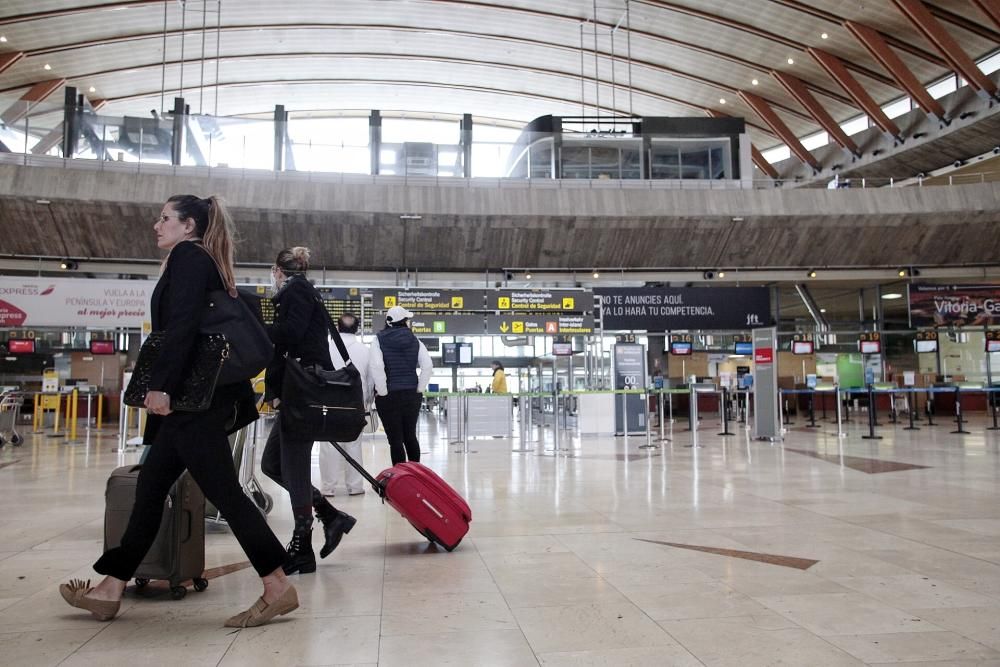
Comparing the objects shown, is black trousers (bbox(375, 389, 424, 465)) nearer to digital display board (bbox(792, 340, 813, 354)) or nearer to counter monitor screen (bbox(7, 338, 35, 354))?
digital display board (bbox(792, 340, 813, 354))

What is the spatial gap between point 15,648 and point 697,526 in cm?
388

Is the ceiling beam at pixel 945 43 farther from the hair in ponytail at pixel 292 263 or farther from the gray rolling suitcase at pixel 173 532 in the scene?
the gray rolling suitcase at pixel 173 532

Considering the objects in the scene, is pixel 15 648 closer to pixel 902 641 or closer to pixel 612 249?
pixel 902 641

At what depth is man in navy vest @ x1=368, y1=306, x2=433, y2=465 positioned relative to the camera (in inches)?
234

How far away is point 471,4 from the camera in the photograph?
2836 centimetres

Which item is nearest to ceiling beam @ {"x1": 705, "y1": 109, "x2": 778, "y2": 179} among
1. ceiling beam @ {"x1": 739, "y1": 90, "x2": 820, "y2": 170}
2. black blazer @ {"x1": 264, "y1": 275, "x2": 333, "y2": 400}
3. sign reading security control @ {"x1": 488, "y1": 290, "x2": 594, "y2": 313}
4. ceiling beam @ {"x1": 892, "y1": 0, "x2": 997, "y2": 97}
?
ceiling beam @ {"x1": 739, "y1": 90, "x2": 820, "y2": 170}

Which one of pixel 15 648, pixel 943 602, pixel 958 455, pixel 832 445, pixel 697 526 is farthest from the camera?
pixel 832 445

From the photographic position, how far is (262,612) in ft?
9.36

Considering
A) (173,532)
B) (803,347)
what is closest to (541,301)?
(803,347)

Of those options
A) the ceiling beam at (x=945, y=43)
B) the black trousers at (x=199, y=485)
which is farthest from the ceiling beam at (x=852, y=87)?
the black trousers at (x=199, y=485)

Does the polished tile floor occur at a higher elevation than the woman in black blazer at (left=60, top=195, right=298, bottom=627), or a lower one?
lower

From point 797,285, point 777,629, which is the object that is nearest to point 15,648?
point 777,629

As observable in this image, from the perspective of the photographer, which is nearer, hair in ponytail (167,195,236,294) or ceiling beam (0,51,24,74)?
hair in ponytail (167,195,236,294)

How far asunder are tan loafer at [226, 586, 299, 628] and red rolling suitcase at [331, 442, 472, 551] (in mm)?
1367
